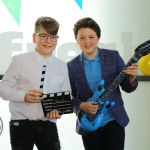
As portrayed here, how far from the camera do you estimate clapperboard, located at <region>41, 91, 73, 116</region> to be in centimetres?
203

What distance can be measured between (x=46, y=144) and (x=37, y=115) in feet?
0.62

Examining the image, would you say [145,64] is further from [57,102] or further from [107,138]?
[57,102]

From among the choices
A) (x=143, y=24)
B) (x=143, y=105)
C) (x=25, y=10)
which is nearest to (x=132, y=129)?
(x=143, y=105)

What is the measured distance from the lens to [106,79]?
2.34 meters

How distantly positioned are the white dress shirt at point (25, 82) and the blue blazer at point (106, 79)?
0.75ft

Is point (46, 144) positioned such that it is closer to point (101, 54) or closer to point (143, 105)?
point (101, 54)

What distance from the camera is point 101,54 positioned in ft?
7.78

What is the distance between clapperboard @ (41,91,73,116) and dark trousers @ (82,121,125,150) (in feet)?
1.20

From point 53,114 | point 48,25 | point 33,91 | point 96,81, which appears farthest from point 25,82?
point 96,81

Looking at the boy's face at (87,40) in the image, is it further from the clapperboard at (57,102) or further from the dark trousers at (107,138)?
the dark trousers at (107,138)

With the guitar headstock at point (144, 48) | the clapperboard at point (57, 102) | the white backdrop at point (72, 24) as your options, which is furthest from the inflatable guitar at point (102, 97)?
the white backdrop at point (72, 24)

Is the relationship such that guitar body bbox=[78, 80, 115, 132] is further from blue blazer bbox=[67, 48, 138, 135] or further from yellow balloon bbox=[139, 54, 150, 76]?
yellow balloon bbox=[139, 54, 150, 76]

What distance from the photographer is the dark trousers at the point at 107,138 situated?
228 centimetres

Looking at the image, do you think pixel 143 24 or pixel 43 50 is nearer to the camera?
pixel 43 50
